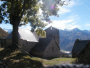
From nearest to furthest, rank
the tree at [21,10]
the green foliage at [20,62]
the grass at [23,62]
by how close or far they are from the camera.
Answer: the green foliage at [20,62], the grass at [23,62], the tree at [21,10]

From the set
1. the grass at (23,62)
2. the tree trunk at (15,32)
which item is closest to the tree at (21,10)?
the tree trunk at (15,32)

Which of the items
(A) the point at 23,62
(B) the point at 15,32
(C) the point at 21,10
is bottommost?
(A) the point at 23,62

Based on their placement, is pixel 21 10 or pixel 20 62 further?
pixel 21 10

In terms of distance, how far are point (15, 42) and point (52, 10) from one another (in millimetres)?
8727

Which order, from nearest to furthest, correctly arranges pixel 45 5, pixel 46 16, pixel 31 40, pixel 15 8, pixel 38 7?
pixel 45 5 → pixel 15 8 → pixel 46 16 → pixel 38 7 → pixel 31 40

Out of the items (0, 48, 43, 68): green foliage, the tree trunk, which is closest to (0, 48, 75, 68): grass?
(0, 48, 43, 68): green foliage

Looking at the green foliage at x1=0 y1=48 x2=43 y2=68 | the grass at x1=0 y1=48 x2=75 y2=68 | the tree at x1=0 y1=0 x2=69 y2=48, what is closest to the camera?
the green foliage at x1=0 y1=48 x2=43 y2=68

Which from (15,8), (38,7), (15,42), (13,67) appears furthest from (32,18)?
(13,67)

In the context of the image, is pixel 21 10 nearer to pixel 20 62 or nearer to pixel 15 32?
pixel 15 32

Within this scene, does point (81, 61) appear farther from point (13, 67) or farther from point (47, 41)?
point (47, 41)

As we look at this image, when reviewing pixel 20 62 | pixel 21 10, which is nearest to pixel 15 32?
pixel 21 10

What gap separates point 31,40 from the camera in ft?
112

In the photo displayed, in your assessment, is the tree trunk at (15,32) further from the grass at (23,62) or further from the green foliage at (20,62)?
the green foliage at (20,62)

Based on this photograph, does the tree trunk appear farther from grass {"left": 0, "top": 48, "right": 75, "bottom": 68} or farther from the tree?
grass {"left": 0, "top": 48, "right": 75, "bottom": 68}
